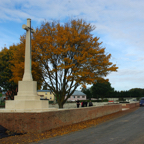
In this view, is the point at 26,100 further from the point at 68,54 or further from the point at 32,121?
the point at 68,54

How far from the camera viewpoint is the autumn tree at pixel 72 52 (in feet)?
64.5

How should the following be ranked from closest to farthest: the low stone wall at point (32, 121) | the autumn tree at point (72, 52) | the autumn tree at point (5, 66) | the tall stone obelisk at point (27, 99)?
the low stone wall at point (32, 121), the tall stone obelisk at point (27, 99), the autumn tree at point (72, 52), the autumn tree at point (5, 66)

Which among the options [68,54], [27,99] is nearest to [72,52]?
[68,54]

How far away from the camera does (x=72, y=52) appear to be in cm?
2102

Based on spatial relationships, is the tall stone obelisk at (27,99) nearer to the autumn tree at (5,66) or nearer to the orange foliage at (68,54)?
the orange foliage at (68,54)

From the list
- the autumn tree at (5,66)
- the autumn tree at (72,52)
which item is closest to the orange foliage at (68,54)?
the autumn tree at (72,52)

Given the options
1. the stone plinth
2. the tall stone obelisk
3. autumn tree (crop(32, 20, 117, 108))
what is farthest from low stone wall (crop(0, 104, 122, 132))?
autumn tree (crop(32, 20, 117, 108))

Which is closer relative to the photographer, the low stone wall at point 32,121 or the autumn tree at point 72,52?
the low stone wall at point 32,121

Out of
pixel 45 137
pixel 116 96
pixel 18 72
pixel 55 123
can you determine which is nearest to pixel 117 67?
pixel 18 72

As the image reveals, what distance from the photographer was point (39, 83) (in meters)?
24.2

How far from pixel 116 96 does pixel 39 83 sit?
6694cm

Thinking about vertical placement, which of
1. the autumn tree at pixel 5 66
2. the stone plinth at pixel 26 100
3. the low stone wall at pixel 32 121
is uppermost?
the autumn tree at pixel 5 66

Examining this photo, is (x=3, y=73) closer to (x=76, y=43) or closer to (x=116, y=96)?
(x=76, y=43)

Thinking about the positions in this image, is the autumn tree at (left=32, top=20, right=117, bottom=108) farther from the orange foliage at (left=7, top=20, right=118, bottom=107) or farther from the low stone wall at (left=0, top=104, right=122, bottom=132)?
the low stone wall at (left=0, top=104, right=122, bottom=132)
